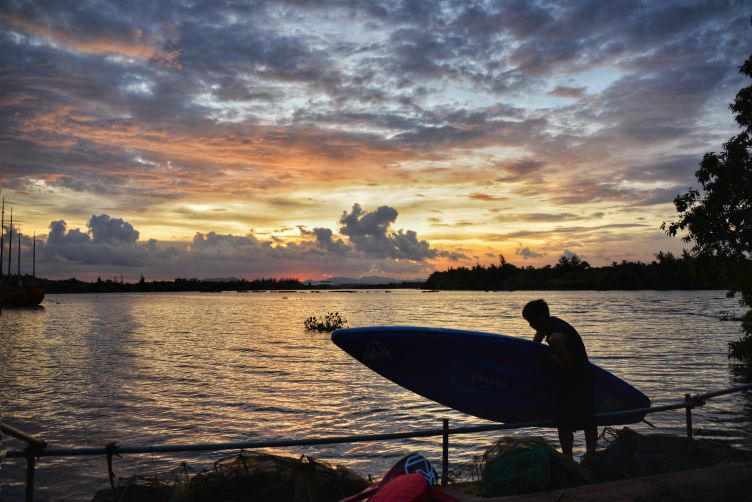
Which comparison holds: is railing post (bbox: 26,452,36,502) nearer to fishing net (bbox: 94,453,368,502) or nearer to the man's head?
fishing net (bbox: 94,453,368,502)

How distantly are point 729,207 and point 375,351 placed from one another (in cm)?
1801

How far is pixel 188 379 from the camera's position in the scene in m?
24.4

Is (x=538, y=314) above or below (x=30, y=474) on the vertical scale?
above

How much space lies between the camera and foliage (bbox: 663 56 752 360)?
20703 millimetres

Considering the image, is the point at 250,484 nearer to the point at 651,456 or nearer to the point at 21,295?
the point at 651,456

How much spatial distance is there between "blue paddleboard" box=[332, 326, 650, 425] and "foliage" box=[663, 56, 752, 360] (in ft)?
48.2

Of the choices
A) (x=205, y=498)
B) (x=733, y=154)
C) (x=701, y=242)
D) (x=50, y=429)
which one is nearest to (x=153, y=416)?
(x=50, y=429)

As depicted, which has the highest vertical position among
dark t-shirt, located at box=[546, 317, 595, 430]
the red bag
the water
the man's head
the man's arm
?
the man's head

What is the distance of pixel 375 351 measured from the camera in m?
9.73

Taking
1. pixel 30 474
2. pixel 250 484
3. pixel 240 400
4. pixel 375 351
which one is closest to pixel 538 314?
pixel 375 351

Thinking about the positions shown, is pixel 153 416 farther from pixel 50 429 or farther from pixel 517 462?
pixel 517 462

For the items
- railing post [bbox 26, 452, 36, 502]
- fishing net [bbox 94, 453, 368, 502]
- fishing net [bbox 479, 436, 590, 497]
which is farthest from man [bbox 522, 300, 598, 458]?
railing post [bbox 26, 452, 36, 502]

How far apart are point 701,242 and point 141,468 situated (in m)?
20.9

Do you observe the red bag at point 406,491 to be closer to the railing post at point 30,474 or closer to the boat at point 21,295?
the railing post at point 30,474
